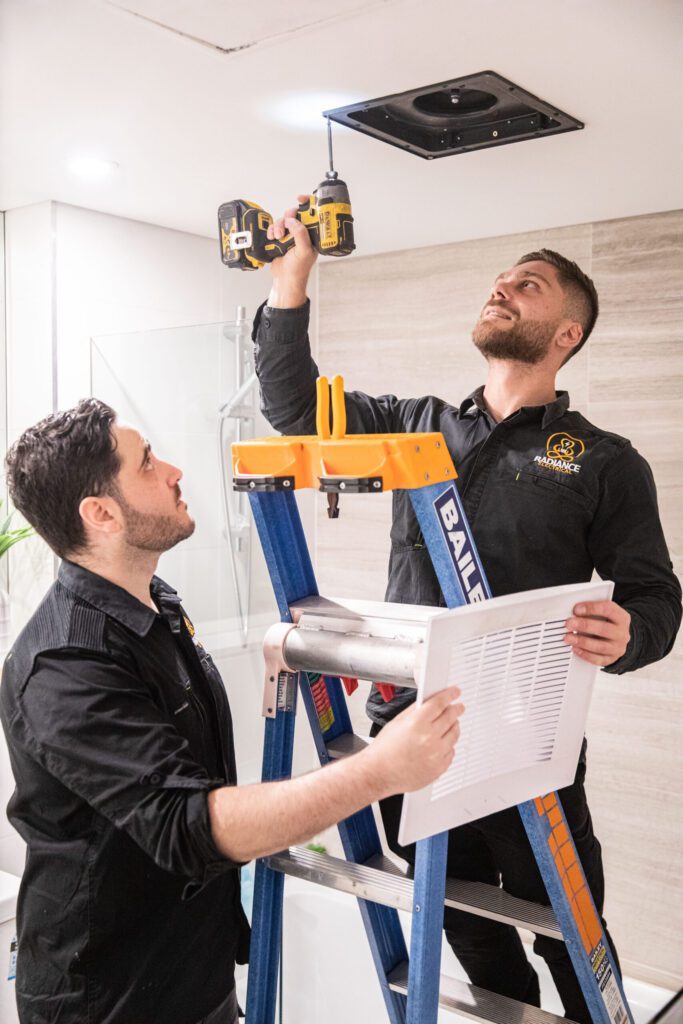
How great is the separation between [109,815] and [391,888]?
48cm

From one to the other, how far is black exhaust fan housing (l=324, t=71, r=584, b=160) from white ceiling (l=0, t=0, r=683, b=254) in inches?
1.5

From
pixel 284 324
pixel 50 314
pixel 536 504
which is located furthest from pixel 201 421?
pixel 536 504

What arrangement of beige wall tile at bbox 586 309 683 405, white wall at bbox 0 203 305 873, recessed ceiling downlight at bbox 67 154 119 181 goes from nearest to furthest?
recessed ceiling downlight at bbox 67 154 119 181 → white wall at bbox 0 203 305 873 → beige wall tile at bbox 586 309 683 405

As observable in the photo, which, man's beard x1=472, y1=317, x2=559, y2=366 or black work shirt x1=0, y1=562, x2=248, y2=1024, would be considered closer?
black work shirt x1=0, y1=562, x2=248, y2=1024

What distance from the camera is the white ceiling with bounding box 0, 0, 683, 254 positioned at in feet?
4.73

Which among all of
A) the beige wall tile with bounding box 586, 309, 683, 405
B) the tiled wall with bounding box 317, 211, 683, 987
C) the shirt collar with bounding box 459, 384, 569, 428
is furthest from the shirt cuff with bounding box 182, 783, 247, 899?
the beige wall tile with bounding box 586, 309, 683, 405

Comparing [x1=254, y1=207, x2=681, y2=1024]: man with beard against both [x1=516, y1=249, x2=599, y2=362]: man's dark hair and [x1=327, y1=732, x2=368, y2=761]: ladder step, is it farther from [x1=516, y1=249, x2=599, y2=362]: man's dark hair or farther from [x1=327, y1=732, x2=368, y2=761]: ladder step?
[x1=327, y1=732, x2=368, y2=761]: ladder step

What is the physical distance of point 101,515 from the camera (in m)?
1.35

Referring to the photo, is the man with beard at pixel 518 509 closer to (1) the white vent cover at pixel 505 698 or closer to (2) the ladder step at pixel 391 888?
(2) the ladder step at pixel 391 888

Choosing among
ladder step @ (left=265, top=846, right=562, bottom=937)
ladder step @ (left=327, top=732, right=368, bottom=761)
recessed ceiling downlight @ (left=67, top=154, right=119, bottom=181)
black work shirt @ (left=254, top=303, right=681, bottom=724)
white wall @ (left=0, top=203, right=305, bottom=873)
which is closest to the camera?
ladder step @ (left=265, top=846, right=562, bottom=937)

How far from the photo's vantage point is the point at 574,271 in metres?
1.94

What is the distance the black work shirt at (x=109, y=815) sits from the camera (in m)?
1.14

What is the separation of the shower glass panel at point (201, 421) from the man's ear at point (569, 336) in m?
0.96

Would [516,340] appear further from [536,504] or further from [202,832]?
[202,832]
